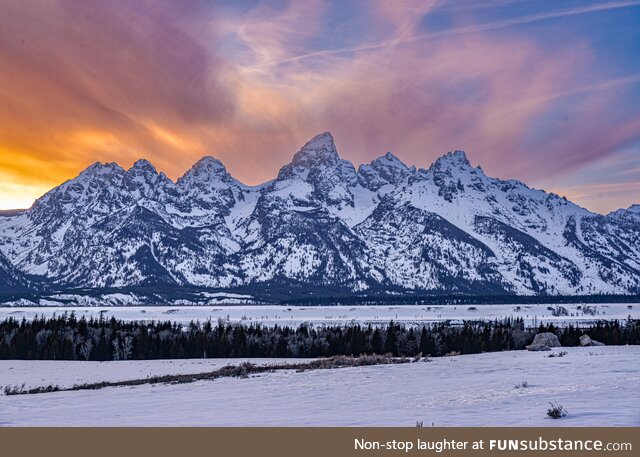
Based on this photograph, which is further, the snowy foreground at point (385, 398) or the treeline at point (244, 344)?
the treeline at point (244, 344)

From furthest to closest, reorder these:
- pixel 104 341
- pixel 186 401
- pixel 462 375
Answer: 1. pixel 104 341
2. pixel 462 375
3. pixel 186 401

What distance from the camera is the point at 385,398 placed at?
1033 inches

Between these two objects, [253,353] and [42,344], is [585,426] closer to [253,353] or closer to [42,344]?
[253,353]

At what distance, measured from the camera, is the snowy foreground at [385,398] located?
19.9 meters

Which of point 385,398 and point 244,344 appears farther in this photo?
point 244,344

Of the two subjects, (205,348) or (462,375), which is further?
(205,348)

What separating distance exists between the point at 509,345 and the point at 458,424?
239 feet

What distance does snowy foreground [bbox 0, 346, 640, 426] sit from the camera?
19922 mm

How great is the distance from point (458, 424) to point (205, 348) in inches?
3122

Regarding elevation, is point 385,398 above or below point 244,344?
above

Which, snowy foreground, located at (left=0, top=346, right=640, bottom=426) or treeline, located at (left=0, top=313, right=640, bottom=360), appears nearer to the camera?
snowy foreground, located at (left=0, top=346, right=640, bottom=426)
